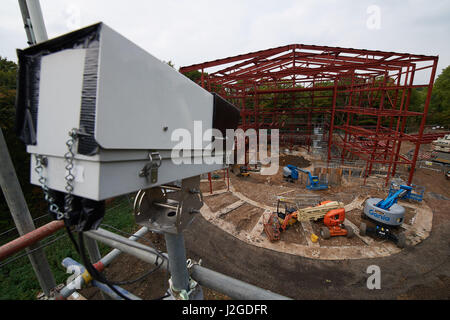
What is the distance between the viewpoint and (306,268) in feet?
16.8

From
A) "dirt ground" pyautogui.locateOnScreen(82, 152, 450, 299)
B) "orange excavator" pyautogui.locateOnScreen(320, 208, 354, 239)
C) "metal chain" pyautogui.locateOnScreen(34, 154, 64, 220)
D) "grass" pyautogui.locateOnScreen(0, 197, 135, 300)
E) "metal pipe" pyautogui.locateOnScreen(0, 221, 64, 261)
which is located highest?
"metal chain" pyautogui.locateOnScreen(34, 154, 64, 220)

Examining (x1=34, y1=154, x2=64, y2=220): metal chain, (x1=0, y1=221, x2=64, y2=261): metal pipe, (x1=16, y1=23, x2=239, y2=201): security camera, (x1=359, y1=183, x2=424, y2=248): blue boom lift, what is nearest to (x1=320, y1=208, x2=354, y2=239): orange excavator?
(x1=359, y1=183, x2=424, y2=248): blue boom lift

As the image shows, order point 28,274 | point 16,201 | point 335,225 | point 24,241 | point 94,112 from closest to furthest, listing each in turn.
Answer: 1. point 94,112
2. point 24,241
3. point 16,201
4. point 28,274
5. point 335,225

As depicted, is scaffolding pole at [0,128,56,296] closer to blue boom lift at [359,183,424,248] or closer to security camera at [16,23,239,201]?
security camera at [16,23,239,201]

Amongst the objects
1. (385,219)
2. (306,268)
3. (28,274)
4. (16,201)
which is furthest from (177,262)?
(385,219)

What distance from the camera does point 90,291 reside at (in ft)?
15.7

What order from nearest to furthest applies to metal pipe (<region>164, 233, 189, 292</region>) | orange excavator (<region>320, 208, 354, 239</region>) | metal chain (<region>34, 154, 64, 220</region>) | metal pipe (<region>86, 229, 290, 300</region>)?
metal chain (<region>34, 154, 64, 220</region>) → metal pipe (<region>86, 229, 290, 300</region>) → metal pipe (<region>164, 233, 189, 292</region>) → orange excavator (<region>320, 208, 354, 239</region>)

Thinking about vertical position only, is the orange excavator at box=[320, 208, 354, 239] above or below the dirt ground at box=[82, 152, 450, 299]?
above

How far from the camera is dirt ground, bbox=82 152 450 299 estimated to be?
14.6 feet

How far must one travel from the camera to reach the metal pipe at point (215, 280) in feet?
3.90

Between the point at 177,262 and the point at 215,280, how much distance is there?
12.4 inches

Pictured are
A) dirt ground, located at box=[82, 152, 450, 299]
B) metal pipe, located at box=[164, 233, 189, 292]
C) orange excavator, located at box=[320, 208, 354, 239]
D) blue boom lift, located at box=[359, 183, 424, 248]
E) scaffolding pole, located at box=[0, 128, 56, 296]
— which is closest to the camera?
metal pipe, located at box=[164, 233, 189, 292]

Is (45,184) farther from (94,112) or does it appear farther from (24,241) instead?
(24,241)

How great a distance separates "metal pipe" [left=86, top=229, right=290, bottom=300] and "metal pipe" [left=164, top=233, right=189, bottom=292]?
0.09 m
